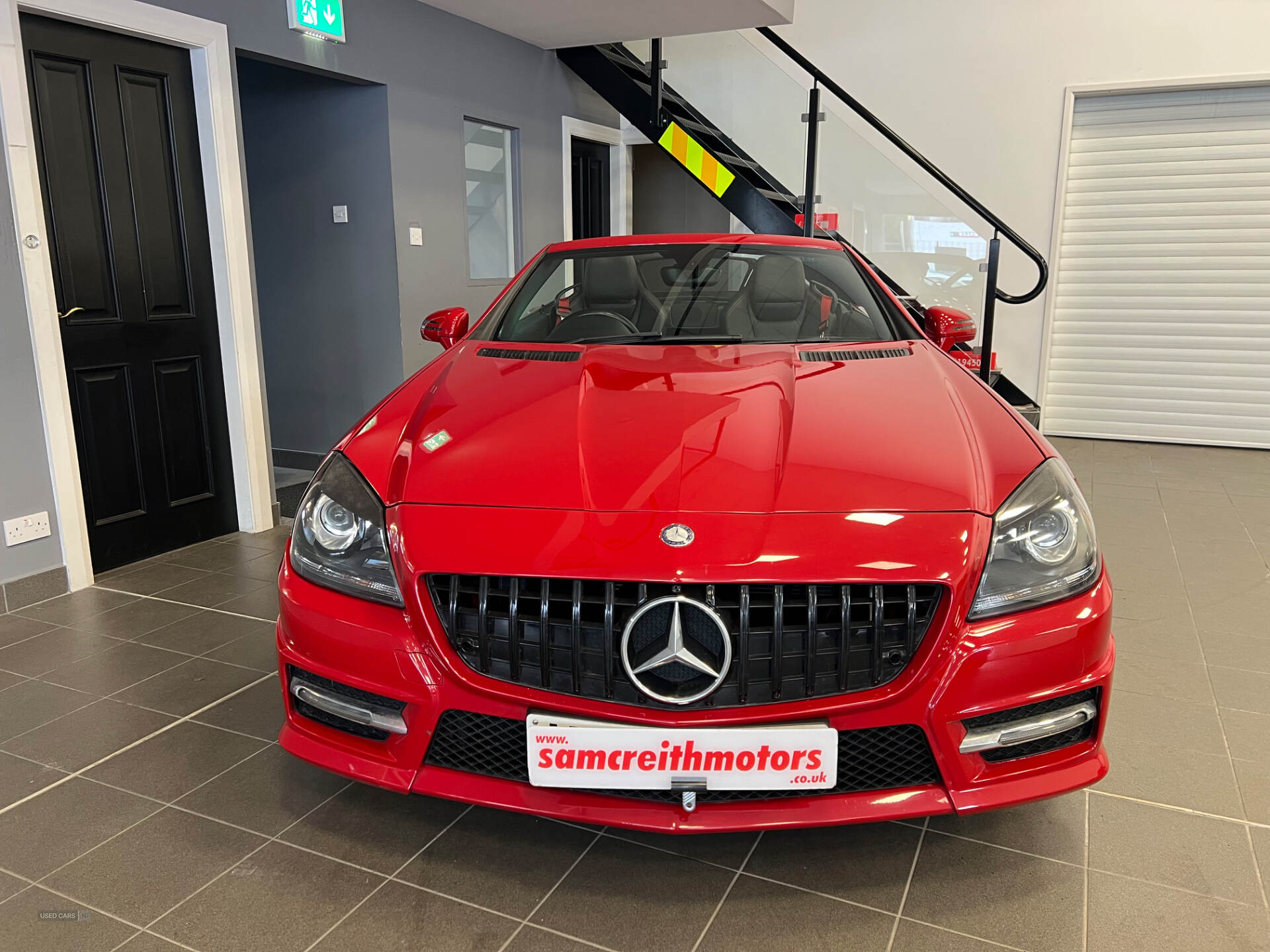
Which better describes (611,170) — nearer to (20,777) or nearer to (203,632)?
(203,632)

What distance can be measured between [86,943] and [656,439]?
124 centimetres

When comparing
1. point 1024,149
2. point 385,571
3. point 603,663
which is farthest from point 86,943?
point 1024,149

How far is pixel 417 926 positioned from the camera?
57.0 inches

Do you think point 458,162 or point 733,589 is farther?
point 458,162

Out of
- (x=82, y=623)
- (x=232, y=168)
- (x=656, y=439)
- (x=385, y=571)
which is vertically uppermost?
(x=232, y=168)

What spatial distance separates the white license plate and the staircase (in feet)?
14.6

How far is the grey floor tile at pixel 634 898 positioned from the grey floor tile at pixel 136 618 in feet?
6.08

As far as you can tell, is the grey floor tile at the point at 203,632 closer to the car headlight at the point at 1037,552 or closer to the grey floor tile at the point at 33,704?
the grey floor tile at the point at 33,704

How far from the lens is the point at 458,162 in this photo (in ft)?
17.0

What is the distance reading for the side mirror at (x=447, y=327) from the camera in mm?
2619

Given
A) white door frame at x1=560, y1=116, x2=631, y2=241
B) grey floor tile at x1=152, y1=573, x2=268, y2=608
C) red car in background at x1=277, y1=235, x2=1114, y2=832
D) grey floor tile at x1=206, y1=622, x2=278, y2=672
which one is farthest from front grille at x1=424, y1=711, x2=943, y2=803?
white door frame at x1=560, y1=116, x2=631, y2=241

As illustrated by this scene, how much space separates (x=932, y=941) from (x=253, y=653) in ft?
6.47

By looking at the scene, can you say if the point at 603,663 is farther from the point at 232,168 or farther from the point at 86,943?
the point at 232,168

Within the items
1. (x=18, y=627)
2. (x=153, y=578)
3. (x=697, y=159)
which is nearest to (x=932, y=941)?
(x=18, y=627)
